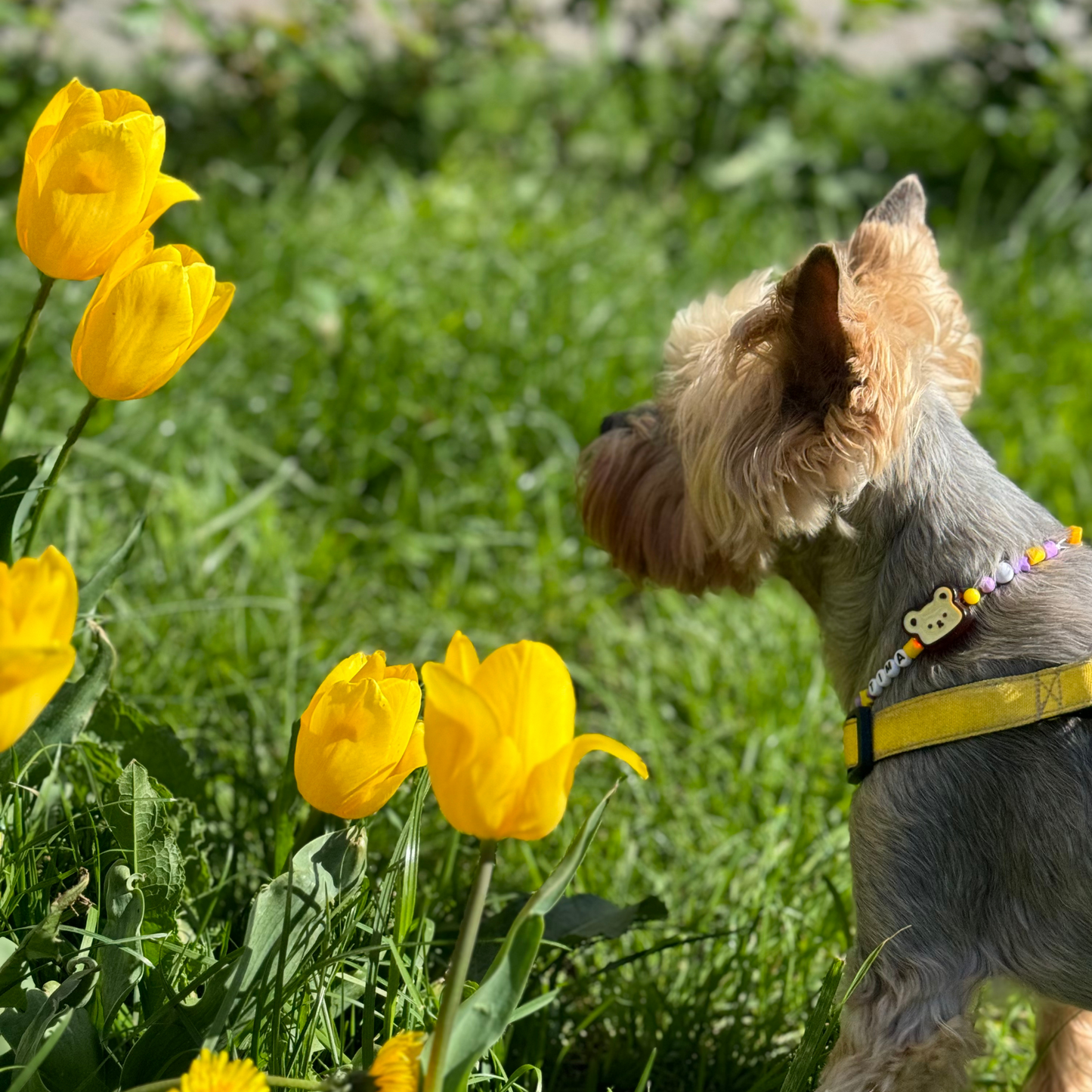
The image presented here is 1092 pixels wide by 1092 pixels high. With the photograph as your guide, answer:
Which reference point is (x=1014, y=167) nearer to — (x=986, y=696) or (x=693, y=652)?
(x=693, y=652)

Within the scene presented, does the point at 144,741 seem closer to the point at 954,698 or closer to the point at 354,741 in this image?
the point at 354,741

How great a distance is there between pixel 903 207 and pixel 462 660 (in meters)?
1.55

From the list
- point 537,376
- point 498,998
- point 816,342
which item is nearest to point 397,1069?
point 498,998

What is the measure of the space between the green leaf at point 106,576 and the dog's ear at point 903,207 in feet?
4.65

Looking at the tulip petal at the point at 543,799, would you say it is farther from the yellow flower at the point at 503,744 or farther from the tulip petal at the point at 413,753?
the tulip petal at the point at 413,753

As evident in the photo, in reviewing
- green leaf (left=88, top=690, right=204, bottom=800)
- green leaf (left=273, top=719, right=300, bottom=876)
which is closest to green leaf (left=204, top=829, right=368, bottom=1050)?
green leaf (left=273, top=719, right=300, bottom=876)

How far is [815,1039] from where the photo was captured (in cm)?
168

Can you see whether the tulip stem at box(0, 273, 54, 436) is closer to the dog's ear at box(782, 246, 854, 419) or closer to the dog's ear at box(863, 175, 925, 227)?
the dog's ear at box(782, 246, 854, 419)

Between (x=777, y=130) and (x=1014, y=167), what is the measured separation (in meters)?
1.20

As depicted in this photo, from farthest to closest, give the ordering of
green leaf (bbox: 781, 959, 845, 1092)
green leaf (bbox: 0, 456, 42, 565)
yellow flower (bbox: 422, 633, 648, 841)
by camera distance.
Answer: green leaf (bbox: 0, 456, 42, 565), green leaf (bbox: 781, 959, 845, 1092), yellow flower (bbox: 422, 633, 648, 841)

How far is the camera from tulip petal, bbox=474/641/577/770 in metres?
1.15

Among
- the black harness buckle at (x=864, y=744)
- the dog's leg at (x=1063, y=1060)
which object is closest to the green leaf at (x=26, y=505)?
the black harness buckle at (x=864, y=744)

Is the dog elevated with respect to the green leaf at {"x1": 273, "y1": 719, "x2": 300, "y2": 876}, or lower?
elevated

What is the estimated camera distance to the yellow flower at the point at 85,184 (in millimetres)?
1425
